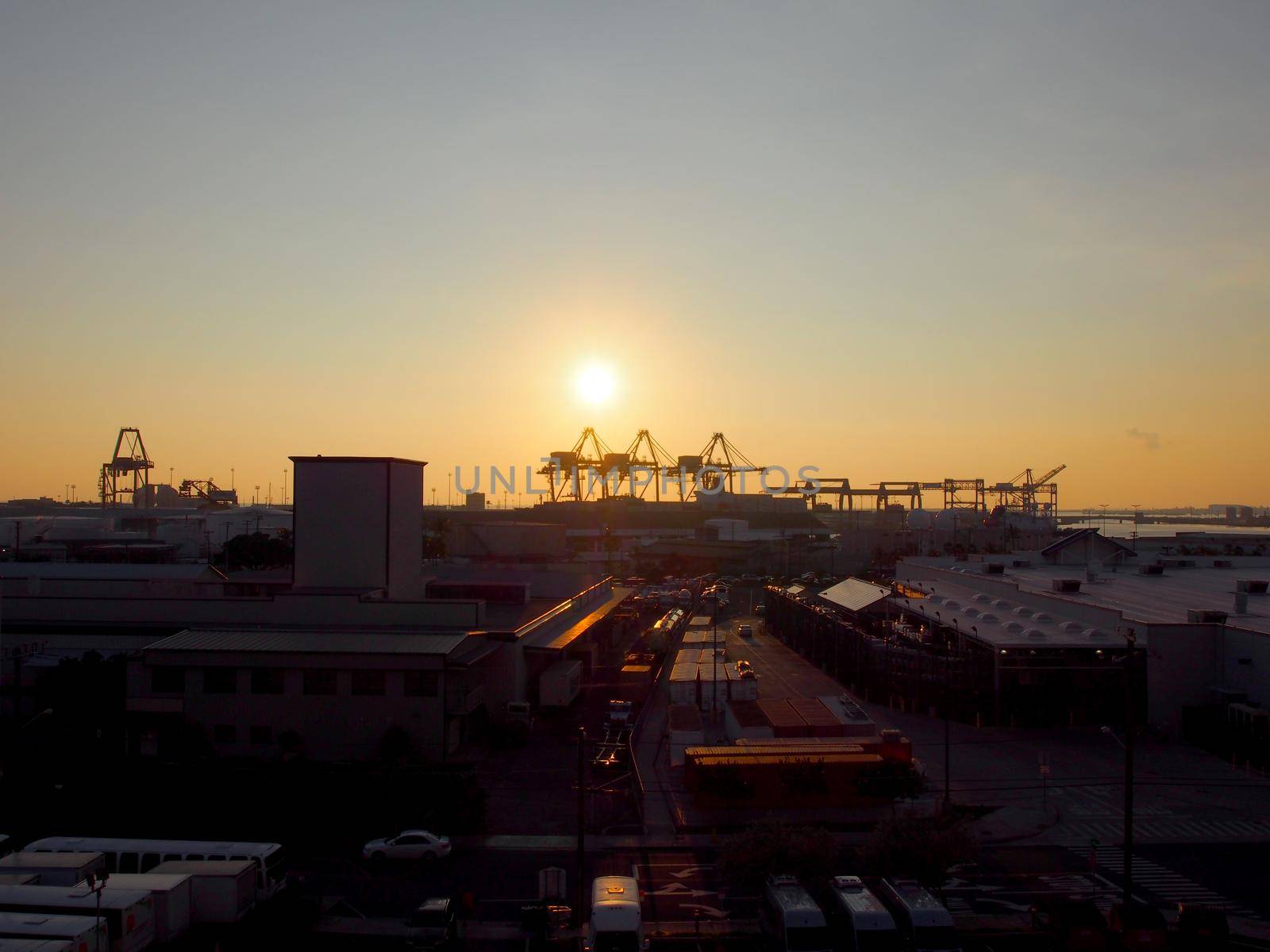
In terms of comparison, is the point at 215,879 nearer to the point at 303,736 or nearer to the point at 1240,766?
the point at 303,736

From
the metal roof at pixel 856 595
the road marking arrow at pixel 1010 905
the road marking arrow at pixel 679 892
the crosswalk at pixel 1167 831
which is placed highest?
the metal roof at pixel 856 595

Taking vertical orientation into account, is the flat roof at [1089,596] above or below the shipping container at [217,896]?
above

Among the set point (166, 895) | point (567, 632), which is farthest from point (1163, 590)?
point (166, 895)

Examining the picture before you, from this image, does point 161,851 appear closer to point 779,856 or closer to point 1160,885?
point 779,856

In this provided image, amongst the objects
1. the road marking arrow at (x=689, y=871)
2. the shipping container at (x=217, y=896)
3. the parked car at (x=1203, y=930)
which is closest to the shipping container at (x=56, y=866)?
the shipping container at (x=217, y=896)

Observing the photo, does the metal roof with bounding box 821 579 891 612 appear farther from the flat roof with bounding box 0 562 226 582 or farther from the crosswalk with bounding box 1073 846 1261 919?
the flat roof with bounding box 0 562 226 582

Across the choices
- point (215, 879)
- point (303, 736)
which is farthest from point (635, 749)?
point (215, 879)

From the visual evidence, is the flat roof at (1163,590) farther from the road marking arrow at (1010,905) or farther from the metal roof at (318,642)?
the metal roof at (318,642)
